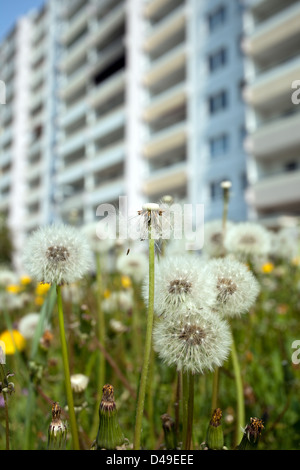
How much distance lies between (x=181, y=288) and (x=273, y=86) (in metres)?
14.7

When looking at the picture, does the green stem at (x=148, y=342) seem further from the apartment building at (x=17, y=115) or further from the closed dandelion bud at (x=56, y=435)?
the apartment building at (x=17, y=115)

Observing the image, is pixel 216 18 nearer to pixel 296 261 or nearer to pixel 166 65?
pixel 166 65

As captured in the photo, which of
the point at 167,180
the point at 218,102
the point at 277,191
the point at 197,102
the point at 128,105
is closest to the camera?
the point at 277,191

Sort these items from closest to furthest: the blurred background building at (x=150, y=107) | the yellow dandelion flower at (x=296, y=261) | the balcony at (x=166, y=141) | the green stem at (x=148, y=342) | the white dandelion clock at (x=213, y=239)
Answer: the green stem at (x=148, y=342) → the white dandelion clock at (x=213, y=239) → the yellow dandelion flower at (x=296, y=261) → the blurred background building at (x=150, y=107) → the balcony at (x=166, y=141)

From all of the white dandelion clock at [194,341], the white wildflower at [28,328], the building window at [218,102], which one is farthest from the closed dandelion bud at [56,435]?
the building window at [218,102]

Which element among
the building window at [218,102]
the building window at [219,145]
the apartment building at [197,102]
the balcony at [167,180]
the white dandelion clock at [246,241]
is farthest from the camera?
the balcony at [167,180]

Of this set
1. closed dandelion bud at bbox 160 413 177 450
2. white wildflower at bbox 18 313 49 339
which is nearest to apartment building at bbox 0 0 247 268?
white wildflower at bbox 18 313 49 339

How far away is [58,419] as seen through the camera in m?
0.53

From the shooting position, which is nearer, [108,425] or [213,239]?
[108,425]

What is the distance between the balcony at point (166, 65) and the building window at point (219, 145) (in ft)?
14.7

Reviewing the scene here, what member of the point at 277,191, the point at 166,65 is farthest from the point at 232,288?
the point at 166,65

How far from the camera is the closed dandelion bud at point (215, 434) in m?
0.54

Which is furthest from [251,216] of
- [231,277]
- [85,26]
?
[85,26]

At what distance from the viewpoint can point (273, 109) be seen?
15047mm
